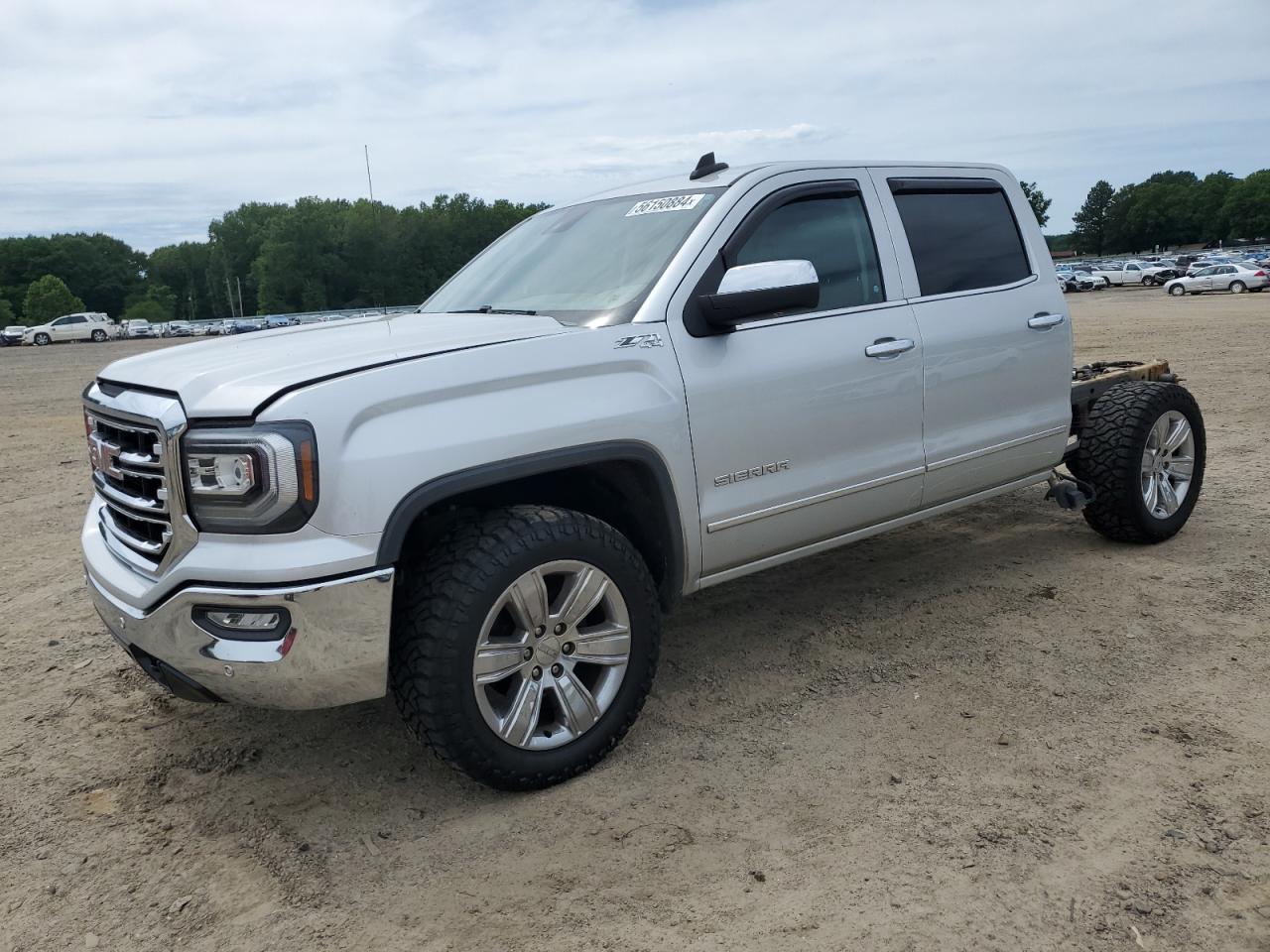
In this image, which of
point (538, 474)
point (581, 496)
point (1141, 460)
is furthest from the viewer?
point (1141, 460)

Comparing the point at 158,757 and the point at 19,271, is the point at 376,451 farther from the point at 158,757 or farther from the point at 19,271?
the point at 19,271

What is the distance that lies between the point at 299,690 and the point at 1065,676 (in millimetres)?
2785

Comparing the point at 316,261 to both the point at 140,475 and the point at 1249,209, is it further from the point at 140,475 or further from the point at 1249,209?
the point at 140,475

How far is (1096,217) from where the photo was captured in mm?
162750

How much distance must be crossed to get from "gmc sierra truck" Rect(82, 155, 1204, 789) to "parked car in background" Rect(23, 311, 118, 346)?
60.4 m

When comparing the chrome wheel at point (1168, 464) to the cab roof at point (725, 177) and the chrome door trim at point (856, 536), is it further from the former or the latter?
the cab roof at point (725, 177)

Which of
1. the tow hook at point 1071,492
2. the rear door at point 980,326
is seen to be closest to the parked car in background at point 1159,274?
the tow hook at point 1071,492

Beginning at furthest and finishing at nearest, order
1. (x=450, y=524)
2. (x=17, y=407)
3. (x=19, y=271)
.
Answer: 1. (x=19, y=271)
2. (x=17, y=407)
3. (x=450, y=524)

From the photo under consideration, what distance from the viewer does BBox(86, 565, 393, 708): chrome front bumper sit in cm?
277

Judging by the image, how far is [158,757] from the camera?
3596 mm

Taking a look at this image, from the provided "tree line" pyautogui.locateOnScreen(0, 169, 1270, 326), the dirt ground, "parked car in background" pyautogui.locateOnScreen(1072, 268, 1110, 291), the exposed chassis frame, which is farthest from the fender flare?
"tree line" pyautogui.locateOnScreen(0, 169, 1270, 326)

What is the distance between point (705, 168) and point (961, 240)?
4.19 feet

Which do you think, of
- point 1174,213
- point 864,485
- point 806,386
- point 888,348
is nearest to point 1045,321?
point 888,348

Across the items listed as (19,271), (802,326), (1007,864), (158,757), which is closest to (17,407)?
(158,757)
